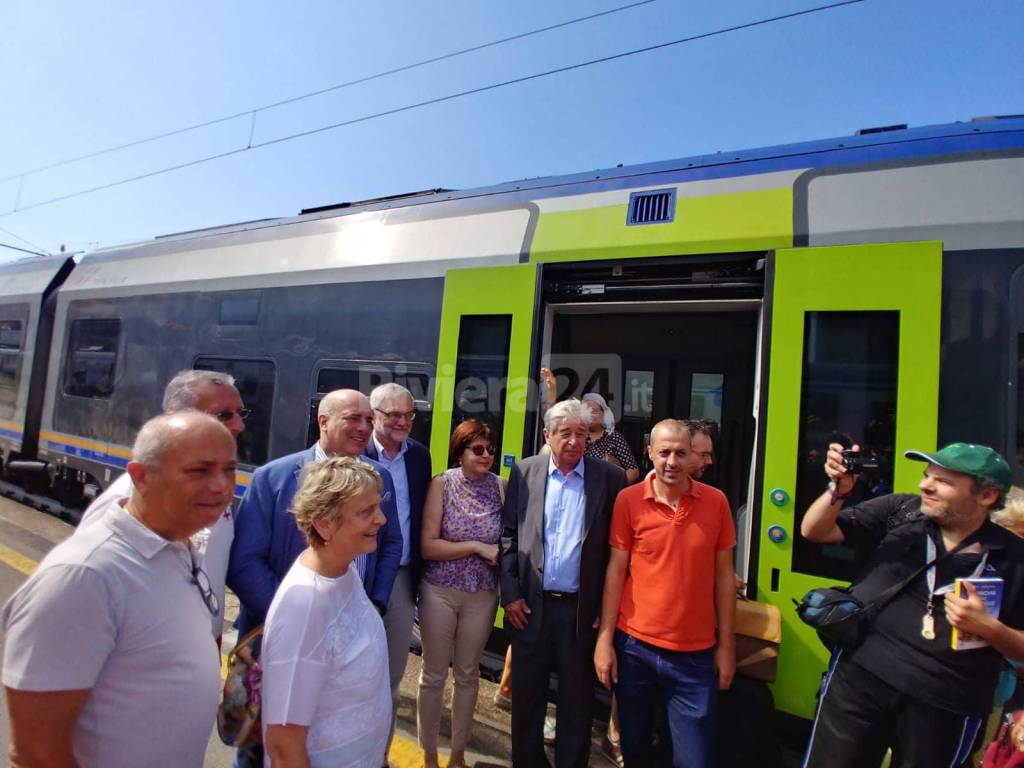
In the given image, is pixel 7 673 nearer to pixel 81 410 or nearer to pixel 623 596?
pixel 623 596

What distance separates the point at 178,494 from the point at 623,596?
1.81 meters

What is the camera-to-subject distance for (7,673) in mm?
1106

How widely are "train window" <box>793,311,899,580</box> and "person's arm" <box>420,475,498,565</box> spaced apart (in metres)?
1.44

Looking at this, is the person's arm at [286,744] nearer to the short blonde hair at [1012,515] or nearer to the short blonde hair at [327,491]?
the short blonde hair at [327,491]

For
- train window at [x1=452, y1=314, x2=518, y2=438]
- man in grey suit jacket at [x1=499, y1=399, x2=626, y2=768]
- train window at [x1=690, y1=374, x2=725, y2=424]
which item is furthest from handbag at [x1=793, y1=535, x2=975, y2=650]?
train window at [x1=690, y1=374, x2=725, y2=424]

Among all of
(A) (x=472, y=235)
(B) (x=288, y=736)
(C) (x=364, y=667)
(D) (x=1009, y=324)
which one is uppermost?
(A) (x=472, y=235)

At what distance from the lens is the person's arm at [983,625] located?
1.81m

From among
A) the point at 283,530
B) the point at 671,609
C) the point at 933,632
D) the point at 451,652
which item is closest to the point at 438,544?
the point at 451,652

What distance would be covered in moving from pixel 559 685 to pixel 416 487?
1131 millimetres

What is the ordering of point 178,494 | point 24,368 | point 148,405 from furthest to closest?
point 24,368, point 148,405, point 178,494

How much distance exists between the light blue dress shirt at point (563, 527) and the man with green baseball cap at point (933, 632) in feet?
3.54

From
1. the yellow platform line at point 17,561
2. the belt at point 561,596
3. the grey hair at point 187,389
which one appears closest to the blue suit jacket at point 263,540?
the grey hair at point 187,389

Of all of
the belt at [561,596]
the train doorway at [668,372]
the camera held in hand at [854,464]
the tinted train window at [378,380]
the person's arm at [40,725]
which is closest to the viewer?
the person's arm at [40,725]

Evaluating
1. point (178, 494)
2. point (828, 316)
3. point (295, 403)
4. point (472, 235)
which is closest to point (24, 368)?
point (295, 403)
